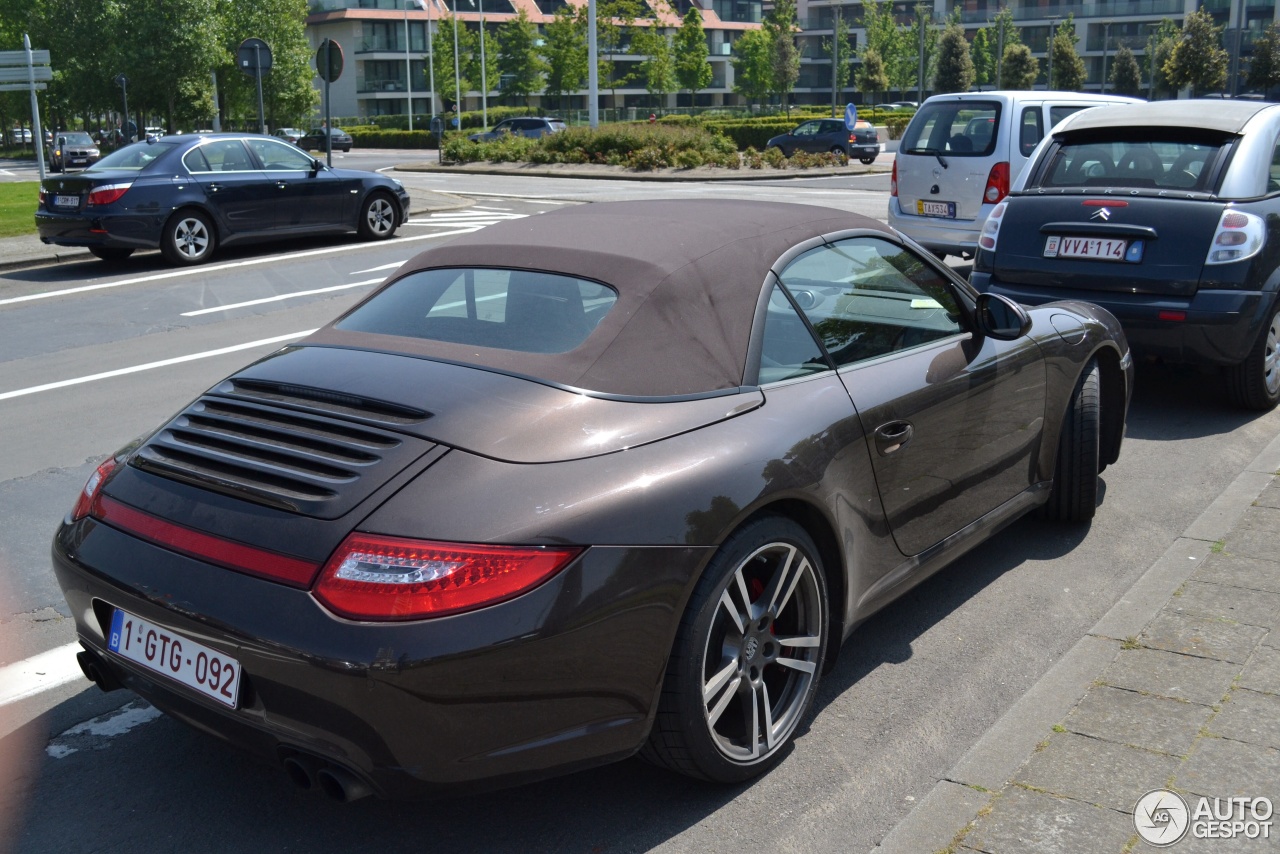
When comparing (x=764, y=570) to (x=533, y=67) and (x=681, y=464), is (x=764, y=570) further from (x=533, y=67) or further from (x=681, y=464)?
(x=533, y=67)

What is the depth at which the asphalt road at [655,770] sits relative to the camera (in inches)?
126

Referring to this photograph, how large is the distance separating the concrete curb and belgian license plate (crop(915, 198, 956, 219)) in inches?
298

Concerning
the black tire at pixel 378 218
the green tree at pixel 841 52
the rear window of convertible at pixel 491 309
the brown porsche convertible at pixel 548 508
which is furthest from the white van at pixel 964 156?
the green tree at pixel 841 52

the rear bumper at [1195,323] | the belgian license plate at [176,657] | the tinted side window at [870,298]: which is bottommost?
the belgian license plate at [176,657]

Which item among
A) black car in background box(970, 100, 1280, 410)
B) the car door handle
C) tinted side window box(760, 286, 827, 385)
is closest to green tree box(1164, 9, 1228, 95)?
black car in background box(970, 100, 1280, 410)

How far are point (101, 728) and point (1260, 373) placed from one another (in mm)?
6439

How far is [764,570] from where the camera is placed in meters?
3.39

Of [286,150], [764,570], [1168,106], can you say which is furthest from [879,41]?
[764,570]

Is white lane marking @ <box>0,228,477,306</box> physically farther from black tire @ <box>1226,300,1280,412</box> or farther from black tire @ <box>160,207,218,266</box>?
black tire @ <box>1226,300,1280,412</box>

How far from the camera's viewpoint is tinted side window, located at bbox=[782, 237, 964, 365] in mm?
3930

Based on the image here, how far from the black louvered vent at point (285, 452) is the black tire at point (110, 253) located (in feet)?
40.8

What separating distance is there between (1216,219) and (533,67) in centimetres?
8195

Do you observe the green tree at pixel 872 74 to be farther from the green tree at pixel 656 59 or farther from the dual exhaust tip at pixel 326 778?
the dual exhaust tip at pixel 326 778

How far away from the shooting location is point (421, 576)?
2.72 m
